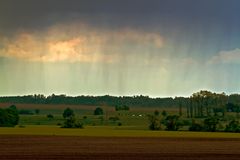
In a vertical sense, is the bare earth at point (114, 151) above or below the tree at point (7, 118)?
below

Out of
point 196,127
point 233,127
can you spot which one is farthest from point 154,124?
point 233,127

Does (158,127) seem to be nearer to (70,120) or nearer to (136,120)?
(70,120)

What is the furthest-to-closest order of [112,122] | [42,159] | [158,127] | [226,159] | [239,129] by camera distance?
[112,122] < [158,127] < [239,129] < [226,159] < [42,159]

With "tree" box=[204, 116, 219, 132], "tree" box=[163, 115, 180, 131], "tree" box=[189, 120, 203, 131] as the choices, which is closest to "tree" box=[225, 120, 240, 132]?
"tree" box=[204, 116, 219, 132]

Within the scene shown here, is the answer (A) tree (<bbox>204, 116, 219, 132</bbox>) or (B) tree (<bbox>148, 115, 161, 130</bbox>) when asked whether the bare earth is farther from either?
(B) tree (<bbox>148, 115, 161, 130</bbox>)

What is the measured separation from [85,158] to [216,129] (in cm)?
9260

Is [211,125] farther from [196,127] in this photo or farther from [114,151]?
[114,151]

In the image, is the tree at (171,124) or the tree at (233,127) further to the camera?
the tree at (171,124)

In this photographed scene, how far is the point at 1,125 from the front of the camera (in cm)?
15962

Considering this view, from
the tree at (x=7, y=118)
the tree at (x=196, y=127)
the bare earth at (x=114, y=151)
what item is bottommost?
the bare earth at (x=114, y=151)

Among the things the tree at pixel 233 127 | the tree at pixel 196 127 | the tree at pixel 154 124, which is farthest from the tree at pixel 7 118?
the tree at pixel 233 127

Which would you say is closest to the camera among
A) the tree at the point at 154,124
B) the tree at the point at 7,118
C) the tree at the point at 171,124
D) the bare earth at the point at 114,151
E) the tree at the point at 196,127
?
the bare earth at the point at 114,151

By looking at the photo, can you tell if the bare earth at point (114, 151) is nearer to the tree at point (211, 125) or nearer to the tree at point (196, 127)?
the tree at point (211, 125)

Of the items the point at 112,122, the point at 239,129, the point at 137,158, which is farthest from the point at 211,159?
the point at 112,122
